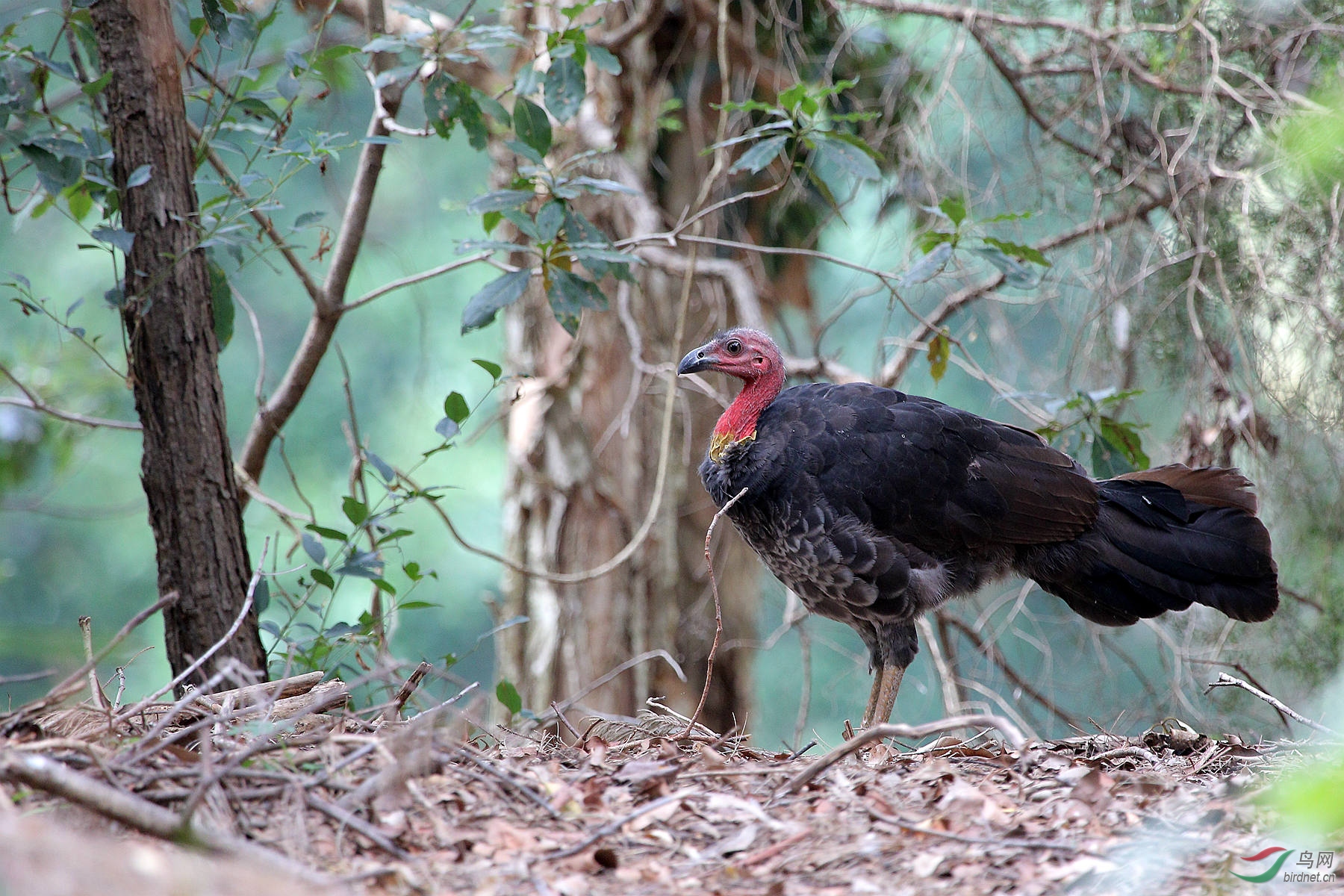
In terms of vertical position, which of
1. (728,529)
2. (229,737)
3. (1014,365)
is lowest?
(728,529)

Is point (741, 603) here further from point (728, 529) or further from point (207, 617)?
point (207, 617)

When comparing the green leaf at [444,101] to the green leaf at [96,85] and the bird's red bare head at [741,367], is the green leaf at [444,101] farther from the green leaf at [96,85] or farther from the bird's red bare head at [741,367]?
the bird's red bare head at [741,367]

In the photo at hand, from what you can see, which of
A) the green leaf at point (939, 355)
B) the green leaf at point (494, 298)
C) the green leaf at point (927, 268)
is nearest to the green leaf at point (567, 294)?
the green leaf at point (494, 298)

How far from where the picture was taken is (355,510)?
2852 mm

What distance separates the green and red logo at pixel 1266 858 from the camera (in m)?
1.81

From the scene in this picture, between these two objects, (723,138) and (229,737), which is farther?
(723,138)

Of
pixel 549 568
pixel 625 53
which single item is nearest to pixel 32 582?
pixel 549 568

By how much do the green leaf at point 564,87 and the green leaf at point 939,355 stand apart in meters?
1.45

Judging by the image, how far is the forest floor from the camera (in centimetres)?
165

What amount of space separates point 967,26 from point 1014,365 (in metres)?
1.47

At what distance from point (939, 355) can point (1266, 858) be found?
2004mm

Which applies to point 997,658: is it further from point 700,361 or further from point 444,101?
point 444,101

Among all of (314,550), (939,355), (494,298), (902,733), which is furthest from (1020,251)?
(314,550)

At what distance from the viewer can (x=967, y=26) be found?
13.2ft
